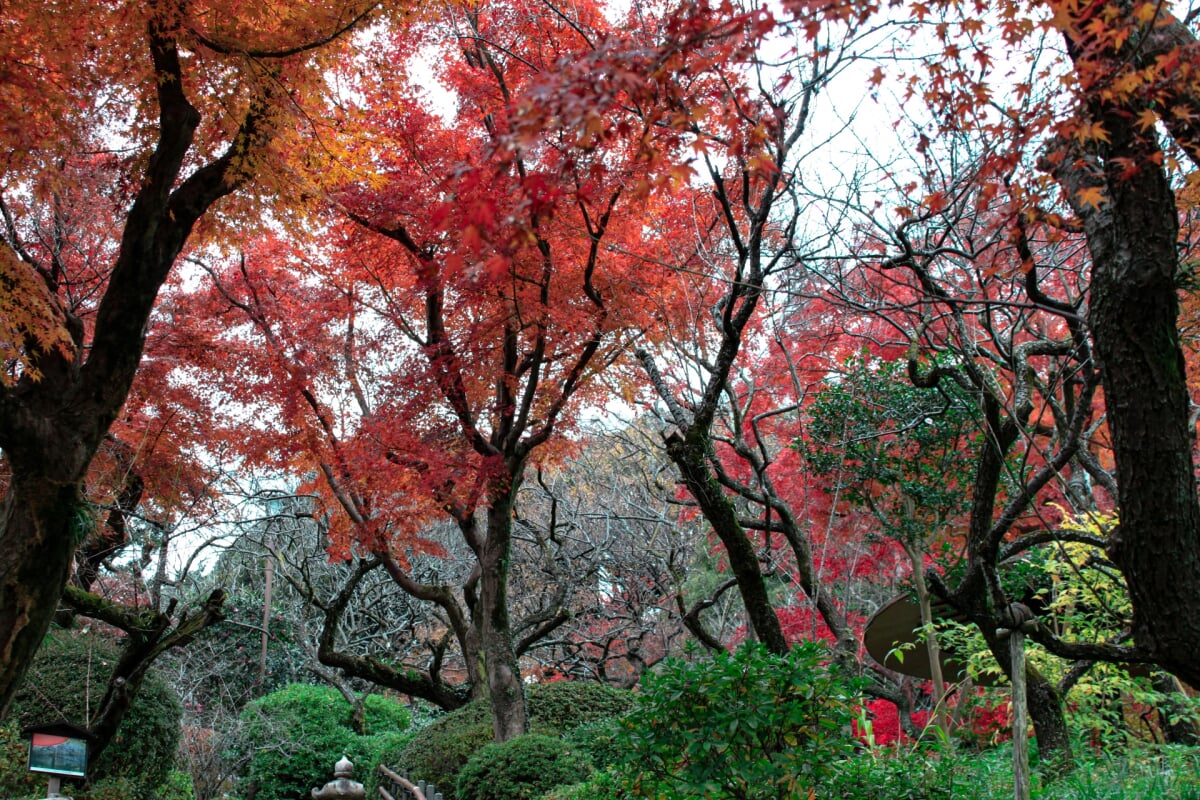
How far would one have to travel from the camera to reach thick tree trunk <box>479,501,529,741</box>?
8328 mm

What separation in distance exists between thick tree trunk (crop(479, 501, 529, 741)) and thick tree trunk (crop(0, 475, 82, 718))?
14.0 ft

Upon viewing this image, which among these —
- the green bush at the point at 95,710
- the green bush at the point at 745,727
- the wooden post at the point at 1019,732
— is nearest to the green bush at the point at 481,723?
the green bush at the point at 95,710

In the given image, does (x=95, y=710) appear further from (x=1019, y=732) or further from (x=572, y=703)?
(x=1019, y=732)

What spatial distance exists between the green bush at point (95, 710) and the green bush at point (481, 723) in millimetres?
2303

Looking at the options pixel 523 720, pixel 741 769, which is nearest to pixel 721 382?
pixel 741 769

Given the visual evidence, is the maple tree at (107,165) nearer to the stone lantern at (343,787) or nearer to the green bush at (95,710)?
the green bush at (95,710)

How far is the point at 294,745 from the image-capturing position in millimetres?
11367

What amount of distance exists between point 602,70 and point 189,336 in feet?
26.6

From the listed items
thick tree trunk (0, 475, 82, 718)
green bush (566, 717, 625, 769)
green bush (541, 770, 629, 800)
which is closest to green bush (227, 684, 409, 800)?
green bush (566, 717, 625, 769)

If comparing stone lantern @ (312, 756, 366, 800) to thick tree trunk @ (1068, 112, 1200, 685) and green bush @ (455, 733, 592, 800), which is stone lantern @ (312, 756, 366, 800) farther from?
thick tree trunk @ (1068, 112, 1200, 685)

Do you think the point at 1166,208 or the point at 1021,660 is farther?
the point at 1021,660

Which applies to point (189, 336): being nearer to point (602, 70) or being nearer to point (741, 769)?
point (741, 769)

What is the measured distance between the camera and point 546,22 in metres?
7.25

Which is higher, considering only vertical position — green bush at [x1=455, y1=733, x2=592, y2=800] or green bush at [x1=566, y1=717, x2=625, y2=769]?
green bush at [x1=566, y1=717, x2=625, y2=769]
